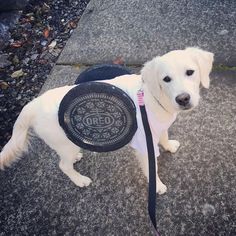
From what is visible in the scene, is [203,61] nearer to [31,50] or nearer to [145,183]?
[145,183]

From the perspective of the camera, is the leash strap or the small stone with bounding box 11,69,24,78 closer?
the leash strap

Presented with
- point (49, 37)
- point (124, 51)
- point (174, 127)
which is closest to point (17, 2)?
point (49, 37)

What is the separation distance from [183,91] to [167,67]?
200 millimetres

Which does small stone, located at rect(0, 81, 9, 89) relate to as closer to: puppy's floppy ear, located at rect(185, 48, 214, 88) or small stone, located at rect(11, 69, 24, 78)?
small stone, located at rect(11, 69, 24, 78)

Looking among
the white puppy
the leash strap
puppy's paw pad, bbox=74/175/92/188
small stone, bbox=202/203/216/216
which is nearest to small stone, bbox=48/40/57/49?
the white puppy

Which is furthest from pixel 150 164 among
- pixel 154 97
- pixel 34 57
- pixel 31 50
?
pixel 31 50

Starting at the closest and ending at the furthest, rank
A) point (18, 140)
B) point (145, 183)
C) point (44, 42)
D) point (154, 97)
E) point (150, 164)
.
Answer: point (150, 164), point (154, 97), point (18, 140), point (145, 183), point (44, 42)

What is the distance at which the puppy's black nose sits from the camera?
2326 mm

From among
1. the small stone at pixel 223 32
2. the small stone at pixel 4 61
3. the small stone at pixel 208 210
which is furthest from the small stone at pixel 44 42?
the small stone at pixel 208 210

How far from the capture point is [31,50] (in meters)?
4.62

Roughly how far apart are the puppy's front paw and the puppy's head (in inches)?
26.0

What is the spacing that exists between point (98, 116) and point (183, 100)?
→ 0.64 m

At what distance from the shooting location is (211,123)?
10.8ft

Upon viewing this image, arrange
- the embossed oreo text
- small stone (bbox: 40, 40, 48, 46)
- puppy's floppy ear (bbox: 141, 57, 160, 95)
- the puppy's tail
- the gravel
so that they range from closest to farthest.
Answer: puppy's floppy ear (bbox: 141, 57, 160, 95) < the embossed oreo text < the puppy's tail < the gravel < small stone (bbox: 40, 40, 48, 46)
